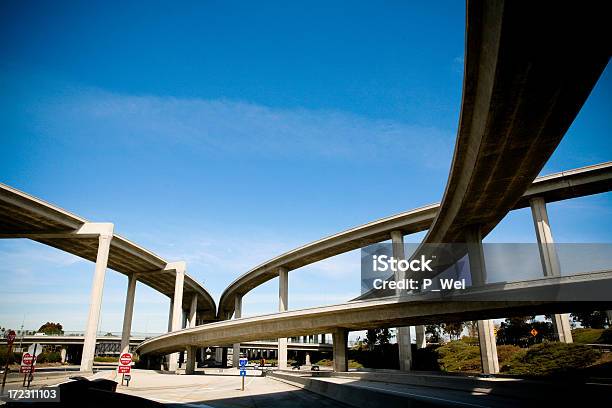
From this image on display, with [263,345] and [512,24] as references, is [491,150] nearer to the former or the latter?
[512,24]

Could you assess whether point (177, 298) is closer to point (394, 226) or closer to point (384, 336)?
point (394, 226)

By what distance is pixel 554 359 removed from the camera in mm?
34406

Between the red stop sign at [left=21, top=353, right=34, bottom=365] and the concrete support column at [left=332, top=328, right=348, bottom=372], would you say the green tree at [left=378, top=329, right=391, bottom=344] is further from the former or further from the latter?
the red stop sign at [left=21, top=353, right=34, bottom=365]

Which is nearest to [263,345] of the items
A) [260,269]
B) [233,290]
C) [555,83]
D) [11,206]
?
[233,290]

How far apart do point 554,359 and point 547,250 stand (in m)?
11.9

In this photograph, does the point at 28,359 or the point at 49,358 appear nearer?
the point at 28,359

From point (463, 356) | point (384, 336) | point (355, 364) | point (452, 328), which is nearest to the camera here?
point (463, 356)

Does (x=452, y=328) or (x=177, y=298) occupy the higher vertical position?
(x=177, y=298)

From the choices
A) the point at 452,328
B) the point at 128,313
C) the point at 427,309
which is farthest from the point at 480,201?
the point at 452,328

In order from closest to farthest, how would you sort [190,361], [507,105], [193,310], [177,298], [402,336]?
1. [507,105]
2. [402,336]
3. [190,361]
4. [177,298]
5. [193,310]

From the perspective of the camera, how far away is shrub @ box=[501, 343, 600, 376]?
32.9 m

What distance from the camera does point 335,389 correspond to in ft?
60.1

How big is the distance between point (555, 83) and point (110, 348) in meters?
210

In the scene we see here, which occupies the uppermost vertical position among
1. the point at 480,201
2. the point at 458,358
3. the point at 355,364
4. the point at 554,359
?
the point at 480,201
